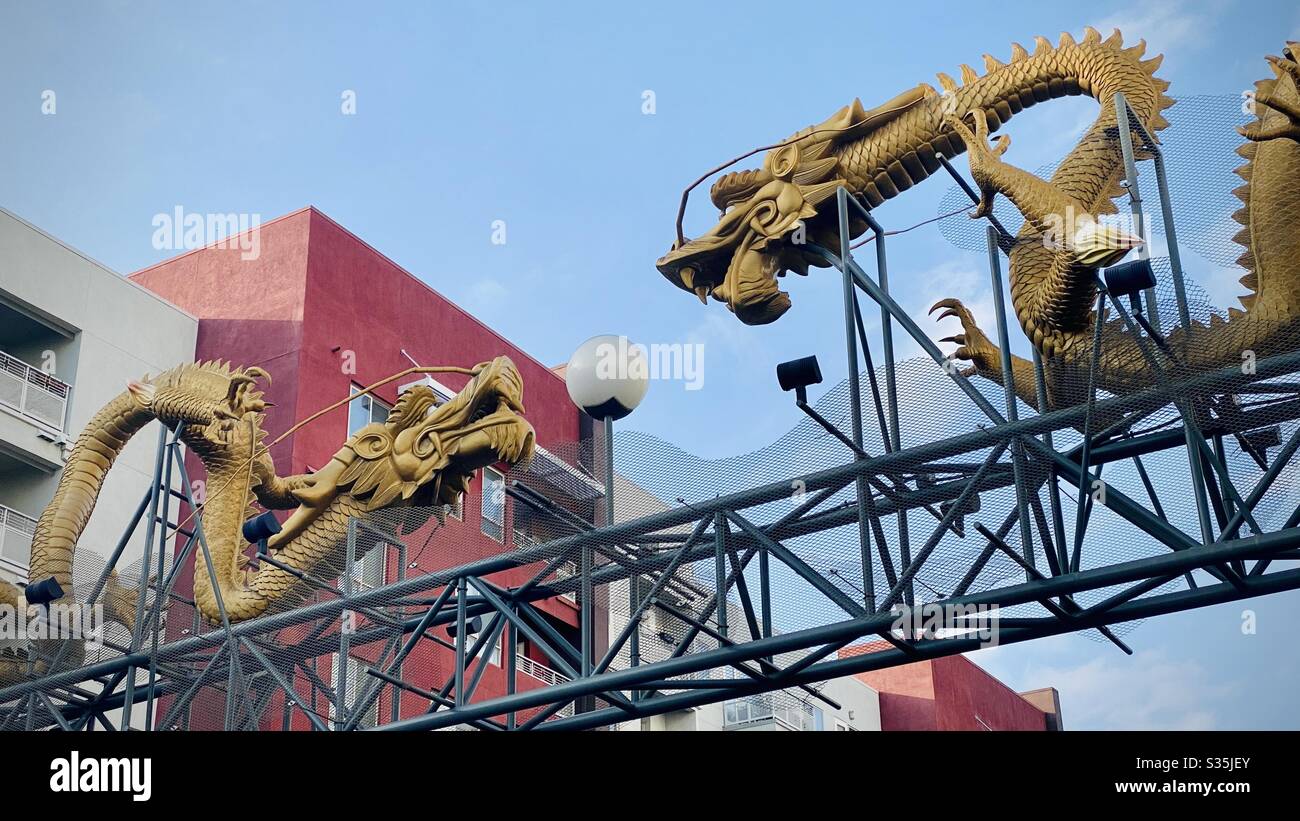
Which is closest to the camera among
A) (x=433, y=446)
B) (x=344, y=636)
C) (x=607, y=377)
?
(x=607, y=377)

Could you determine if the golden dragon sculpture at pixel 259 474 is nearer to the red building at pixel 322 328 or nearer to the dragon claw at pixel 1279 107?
the red building at pixel 322 328

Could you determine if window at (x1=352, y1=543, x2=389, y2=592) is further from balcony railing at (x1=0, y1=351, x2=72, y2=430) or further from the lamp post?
balcony railing at (x1=0, y1=351, x2=72, y2=430)

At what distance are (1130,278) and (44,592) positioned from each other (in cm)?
1021

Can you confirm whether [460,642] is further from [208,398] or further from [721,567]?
[208,398]

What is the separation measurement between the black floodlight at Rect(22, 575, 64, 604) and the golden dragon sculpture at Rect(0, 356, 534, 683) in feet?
0.42

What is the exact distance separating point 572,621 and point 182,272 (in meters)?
8.01

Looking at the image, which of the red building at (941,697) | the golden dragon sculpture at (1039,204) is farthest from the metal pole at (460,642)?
the red building at (941,697)

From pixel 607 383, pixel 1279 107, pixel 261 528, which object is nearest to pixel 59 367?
pixel 261 528

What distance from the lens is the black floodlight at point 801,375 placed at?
37.2 feet

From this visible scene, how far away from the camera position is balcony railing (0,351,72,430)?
73.3ft

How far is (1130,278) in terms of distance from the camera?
33.7ft

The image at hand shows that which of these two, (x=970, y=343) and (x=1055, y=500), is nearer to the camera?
(x=1055, y=500)
